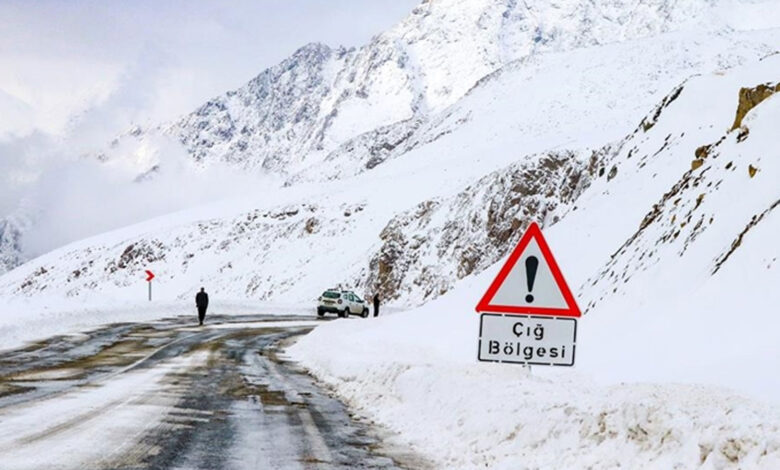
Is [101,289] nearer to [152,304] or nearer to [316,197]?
[316,197]

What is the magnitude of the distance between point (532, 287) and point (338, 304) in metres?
40.9

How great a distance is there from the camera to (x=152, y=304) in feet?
→ 148

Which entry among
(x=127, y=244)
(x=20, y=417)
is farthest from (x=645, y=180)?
(x=127, y=244)

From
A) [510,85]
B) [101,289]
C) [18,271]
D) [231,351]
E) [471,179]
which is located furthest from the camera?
[18,271]

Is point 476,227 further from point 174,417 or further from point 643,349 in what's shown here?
point 174,417

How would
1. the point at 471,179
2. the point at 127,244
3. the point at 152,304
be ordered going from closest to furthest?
the point at 152,304 < the point at 471,179 < the point at 127,244

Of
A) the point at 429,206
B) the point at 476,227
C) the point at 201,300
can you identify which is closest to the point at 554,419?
the point at 201,300

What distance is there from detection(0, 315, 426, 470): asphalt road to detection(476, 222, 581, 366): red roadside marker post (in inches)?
55.9

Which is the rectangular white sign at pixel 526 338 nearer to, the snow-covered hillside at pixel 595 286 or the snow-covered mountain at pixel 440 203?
the snow-covered hillside at pixel 595 286

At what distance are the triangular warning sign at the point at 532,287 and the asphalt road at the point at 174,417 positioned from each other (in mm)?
1748

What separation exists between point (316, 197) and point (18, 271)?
207 ft

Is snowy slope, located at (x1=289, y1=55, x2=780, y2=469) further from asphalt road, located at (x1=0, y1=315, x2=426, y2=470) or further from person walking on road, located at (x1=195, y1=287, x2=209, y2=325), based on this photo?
person walking on road, located at (x1=195, y1=287, x2=209, y2=325)

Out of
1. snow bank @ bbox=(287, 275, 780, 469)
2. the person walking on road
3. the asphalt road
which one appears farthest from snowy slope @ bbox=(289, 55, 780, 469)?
the person walking on road

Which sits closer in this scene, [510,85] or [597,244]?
[597,244]
